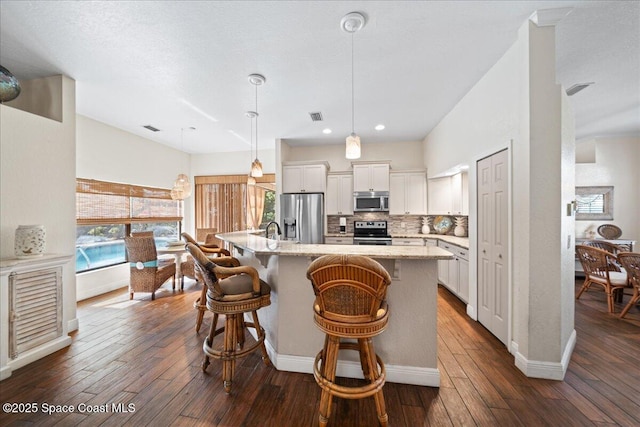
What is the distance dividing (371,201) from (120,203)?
4.93 m

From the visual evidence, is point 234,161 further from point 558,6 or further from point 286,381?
point 558,6

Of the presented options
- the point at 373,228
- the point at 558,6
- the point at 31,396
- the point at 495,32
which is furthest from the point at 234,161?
the point at 558,6

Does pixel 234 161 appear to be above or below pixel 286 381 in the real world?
above

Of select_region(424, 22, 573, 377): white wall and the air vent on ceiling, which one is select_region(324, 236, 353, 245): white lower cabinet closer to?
the air vent on ceiling

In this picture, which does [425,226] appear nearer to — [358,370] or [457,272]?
[457,272]

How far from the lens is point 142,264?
154 inches

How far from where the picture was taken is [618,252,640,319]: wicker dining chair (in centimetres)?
296

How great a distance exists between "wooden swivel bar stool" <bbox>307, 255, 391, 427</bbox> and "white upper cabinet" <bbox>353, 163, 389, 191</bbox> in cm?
386

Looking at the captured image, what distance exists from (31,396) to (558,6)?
5013 millimetres

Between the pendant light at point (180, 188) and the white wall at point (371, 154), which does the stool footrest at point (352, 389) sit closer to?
the pendant light at point (180, 188)

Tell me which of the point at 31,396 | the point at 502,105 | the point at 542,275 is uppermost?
the point at 502,105

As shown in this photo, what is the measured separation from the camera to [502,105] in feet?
8.09

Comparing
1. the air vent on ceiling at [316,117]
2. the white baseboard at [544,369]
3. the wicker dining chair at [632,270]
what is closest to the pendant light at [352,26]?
the air vent on ceiling at [316,117]

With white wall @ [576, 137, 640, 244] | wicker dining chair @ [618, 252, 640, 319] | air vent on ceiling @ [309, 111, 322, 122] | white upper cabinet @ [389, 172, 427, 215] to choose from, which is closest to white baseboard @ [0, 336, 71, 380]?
air vent on ceiling @ [309, 111, 322, 122]
